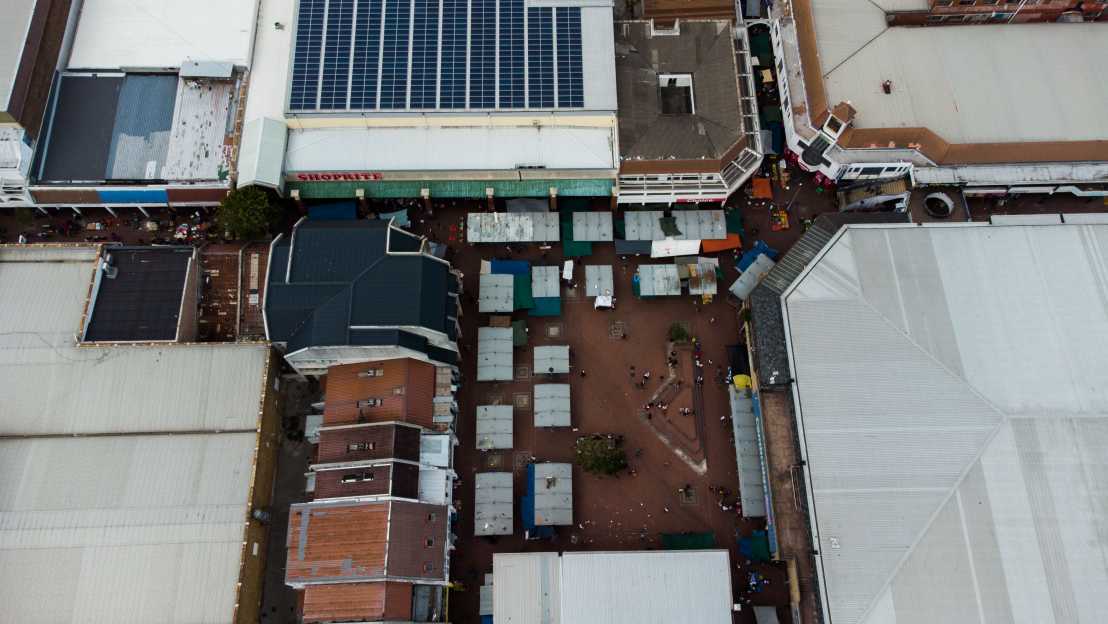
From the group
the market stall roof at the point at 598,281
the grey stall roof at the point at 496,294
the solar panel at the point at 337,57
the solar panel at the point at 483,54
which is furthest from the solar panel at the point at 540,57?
the solar panel at the point at 337,57

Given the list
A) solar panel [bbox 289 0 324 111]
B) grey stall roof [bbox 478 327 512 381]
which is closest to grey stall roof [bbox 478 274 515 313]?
grey stall roof [bbox 478 327 512 381]

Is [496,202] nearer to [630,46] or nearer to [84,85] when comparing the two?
[630,46]

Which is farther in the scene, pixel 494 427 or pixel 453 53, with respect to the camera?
pixel 453 53

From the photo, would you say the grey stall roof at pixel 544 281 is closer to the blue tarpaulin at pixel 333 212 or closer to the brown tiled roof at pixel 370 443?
the brown tiled roof at pixel 370 443

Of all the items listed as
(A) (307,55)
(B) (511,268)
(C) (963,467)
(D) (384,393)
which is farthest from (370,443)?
(C) (963,467)

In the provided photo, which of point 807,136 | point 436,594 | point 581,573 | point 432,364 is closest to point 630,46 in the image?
point 807,136

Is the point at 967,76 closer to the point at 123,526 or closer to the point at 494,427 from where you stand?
the point at 494,427
